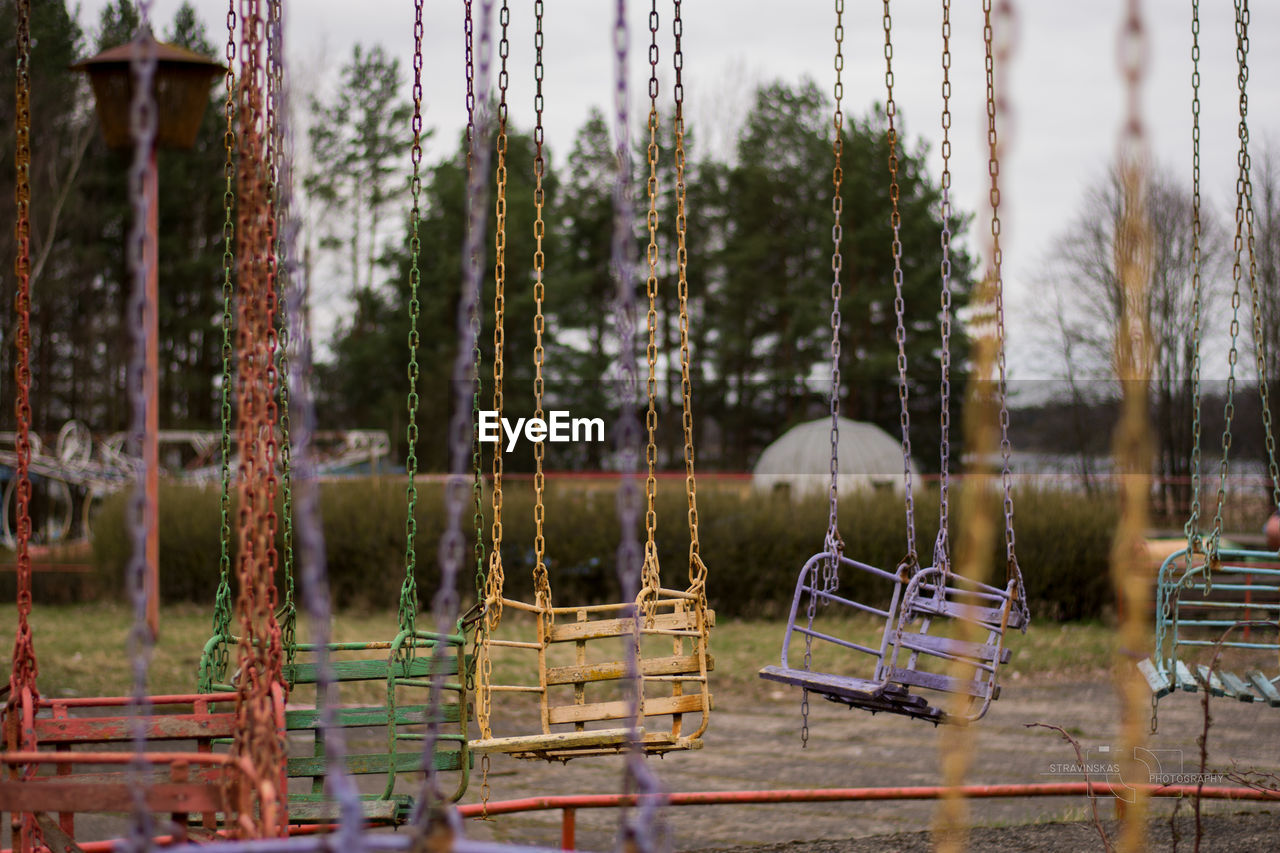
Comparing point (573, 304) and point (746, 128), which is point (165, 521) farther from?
point (746, 128)

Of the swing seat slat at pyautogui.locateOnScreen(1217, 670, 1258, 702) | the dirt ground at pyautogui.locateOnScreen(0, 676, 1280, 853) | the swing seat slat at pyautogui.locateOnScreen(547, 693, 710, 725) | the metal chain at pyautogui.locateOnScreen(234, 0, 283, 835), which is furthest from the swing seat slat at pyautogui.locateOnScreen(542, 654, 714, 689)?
the swing seat slat at pyautogui.locateOnScreen(1217, 670, 1258, 702)

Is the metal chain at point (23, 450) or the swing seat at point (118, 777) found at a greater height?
the metal chain at point (23, 450)

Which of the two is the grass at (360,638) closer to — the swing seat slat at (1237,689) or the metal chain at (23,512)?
the swing seat slat at (1237,689)

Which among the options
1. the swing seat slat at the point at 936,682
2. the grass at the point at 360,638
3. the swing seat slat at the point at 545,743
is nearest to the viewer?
the swing seat slat at the point at 545,743

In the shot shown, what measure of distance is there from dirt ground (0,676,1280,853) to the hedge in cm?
305

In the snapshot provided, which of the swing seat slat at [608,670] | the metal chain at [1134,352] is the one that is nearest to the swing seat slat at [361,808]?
the swing seat slat at [608,670]

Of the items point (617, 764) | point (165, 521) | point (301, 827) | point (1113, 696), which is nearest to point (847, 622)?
point (1113, 696)

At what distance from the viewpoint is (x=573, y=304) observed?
78.2 feet

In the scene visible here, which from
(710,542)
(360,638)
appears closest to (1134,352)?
(360,638)

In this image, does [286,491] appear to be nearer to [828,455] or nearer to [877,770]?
[877,770]

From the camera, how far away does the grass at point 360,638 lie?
913 centimetres

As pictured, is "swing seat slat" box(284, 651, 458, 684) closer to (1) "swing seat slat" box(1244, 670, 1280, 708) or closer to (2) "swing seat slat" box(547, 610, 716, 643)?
(2) "swing seat slat" box(547, 610, 716, 643)

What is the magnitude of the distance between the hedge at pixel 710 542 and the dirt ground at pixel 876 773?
3.05 metres

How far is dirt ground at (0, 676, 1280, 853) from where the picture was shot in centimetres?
531
